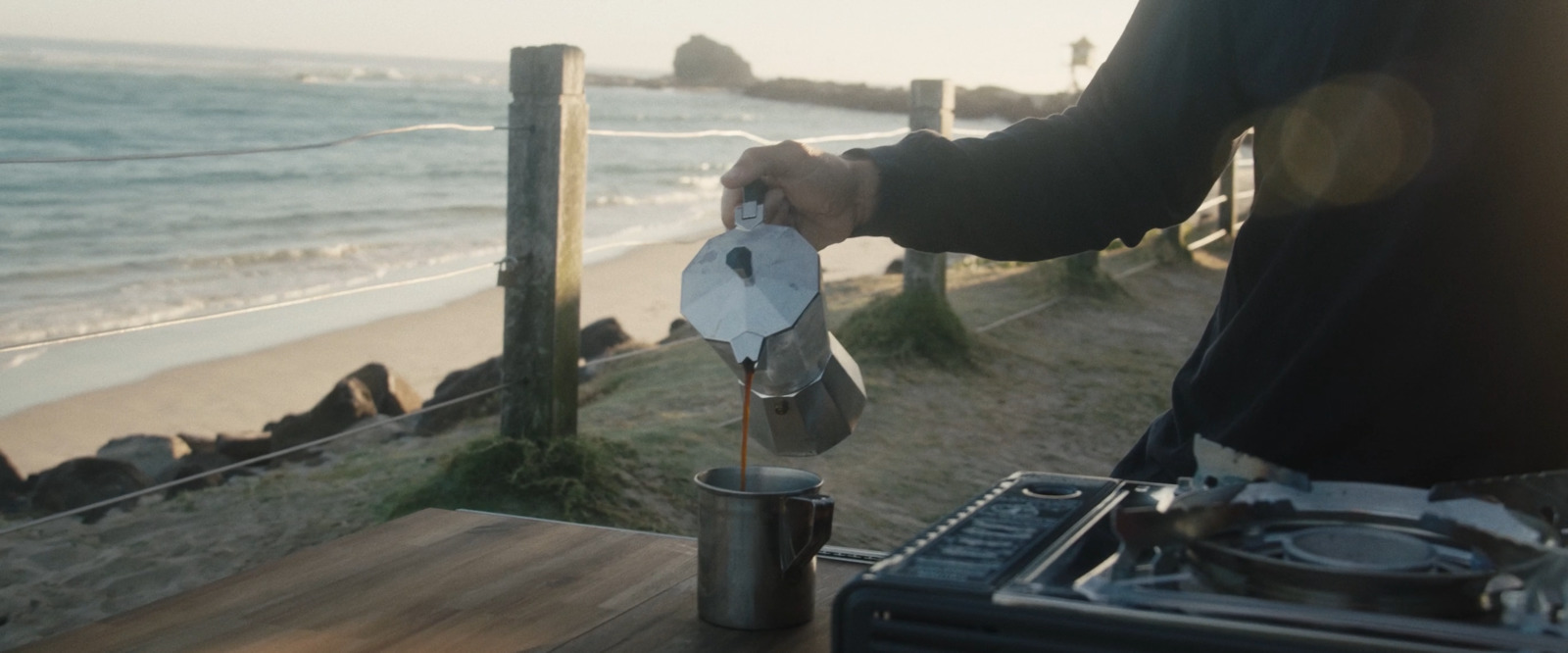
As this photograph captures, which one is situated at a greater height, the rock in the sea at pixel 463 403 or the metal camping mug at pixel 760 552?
the metal camping mug at pixel 760 552

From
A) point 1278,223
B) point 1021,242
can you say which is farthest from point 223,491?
point 1278,223

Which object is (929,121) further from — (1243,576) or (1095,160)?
(1243,576)

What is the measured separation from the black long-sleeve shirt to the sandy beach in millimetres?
3500

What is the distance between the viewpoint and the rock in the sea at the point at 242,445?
5.04 m

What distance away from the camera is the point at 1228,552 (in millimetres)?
737

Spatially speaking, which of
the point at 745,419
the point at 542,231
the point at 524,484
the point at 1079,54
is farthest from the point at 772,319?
the point at 1079,54

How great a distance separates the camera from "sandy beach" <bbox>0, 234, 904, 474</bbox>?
568cm

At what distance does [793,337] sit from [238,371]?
6214 mm

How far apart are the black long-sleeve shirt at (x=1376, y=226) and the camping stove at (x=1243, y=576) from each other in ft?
0.95

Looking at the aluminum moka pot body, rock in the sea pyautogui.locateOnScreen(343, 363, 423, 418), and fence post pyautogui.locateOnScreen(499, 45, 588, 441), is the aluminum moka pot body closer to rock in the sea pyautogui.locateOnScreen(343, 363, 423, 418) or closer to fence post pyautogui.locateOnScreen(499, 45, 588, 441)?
fence post pyautogui.locateOnScreen(499, 45, 588, 441)

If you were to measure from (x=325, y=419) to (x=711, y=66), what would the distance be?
42.6m

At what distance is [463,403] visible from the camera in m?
5.59

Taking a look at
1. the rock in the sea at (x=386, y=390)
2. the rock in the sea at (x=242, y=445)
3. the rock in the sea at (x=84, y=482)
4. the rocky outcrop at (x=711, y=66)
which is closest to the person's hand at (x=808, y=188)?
the rock in the sea at (x=84, y=482)

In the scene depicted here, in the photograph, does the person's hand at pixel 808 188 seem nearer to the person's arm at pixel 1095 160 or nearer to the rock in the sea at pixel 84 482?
the person's arm at pixel 1095 160
